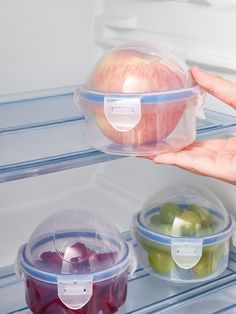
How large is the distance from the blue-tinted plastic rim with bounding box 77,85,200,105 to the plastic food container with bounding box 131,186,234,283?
A: 31 cm

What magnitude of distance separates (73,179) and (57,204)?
0.27 ft

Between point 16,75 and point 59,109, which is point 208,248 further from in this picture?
point 16,75

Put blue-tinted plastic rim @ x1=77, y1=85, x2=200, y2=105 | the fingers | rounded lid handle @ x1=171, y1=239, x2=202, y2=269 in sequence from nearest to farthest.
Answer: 1. blue-tinted plastic rim @ x1=77, y1=85, x2=200, y2=105
2. the fingers
3. rounded lid handle @ x1=171, y1=239, x2=202, y2=269

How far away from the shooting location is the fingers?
1186 millimetres

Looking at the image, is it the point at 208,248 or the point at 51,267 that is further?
the point at 208,248

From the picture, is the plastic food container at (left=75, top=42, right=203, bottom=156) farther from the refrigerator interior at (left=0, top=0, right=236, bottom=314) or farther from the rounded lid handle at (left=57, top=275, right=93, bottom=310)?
the rounded lid handle at (left=57, top=275, right=93, bottom=310)

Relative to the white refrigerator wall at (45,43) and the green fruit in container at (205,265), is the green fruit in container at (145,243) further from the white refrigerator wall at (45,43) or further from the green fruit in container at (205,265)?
the white refrigerator wall at (45,43)

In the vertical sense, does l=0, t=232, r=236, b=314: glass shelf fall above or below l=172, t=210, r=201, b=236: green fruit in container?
below

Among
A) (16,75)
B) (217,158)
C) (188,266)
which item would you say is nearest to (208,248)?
(188,266)

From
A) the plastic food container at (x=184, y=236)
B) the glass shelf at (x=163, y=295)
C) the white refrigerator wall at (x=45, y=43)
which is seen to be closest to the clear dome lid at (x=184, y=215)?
the plastic food container at (x=184, y=236)

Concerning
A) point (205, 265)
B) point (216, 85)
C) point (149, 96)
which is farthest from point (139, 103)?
point (205, 265)

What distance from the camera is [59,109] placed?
55.0 inches

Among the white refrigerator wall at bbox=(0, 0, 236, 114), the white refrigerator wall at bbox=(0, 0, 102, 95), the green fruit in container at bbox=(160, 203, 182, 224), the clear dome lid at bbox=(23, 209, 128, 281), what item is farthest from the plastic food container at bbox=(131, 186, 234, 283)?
the white refrigerator wall at bbox=(0, 0, 102, 95)

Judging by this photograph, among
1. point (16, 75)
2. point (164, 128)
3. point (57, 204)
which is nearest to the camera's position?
point (164, 128)
